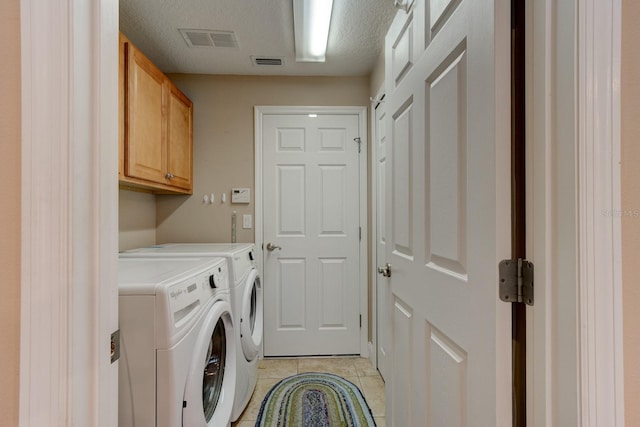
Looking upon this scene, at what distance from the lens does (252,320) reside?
217cm

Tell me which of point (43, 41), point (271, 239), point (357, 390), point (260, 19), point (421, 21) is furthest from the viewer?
point (271, 239)

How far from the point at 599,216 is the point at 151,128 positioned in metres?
2.07

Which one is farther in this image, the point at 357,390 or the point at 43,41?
the point at 357,390

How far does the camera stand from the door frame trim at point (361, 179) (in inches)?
101

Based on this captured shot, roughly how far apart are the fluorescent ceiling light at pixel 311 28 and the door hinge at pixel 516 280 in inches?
63.6

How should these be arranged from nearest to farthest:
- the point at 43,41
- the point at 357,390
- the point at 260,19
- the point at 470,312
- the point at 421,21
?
the point at 43,41 < the point at 470,312 < the point at 421,21 < the point at 260,19 < the point at 357,390

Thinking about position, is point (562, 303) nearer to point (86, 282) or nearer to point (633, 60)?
point (633, 60)

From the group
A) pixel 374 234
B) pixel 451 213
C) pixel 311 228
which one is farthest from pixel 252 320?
pixel 451 213

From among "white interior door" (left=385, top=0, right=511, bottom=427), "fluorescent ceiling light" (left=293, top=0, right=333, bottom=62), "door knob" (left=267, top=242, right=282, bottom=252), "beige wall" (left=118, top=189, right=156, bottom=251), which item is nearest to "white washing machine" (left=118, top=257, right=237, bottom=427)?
"white interior door" (left=385, top=0, right=511, bottom=427)

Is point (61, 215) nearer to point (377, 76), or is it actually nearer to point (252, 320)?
point (252, 320)

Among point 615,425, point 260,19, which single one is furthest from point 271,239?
point 615,425

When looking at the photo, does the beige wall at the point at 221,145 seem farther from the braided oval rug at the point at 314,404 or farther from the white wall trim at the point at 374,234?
the braided oval rug at the point at 314,404

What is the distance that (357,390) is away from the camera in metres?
2.07

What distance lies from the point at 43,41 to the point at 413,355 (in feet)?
4.00
